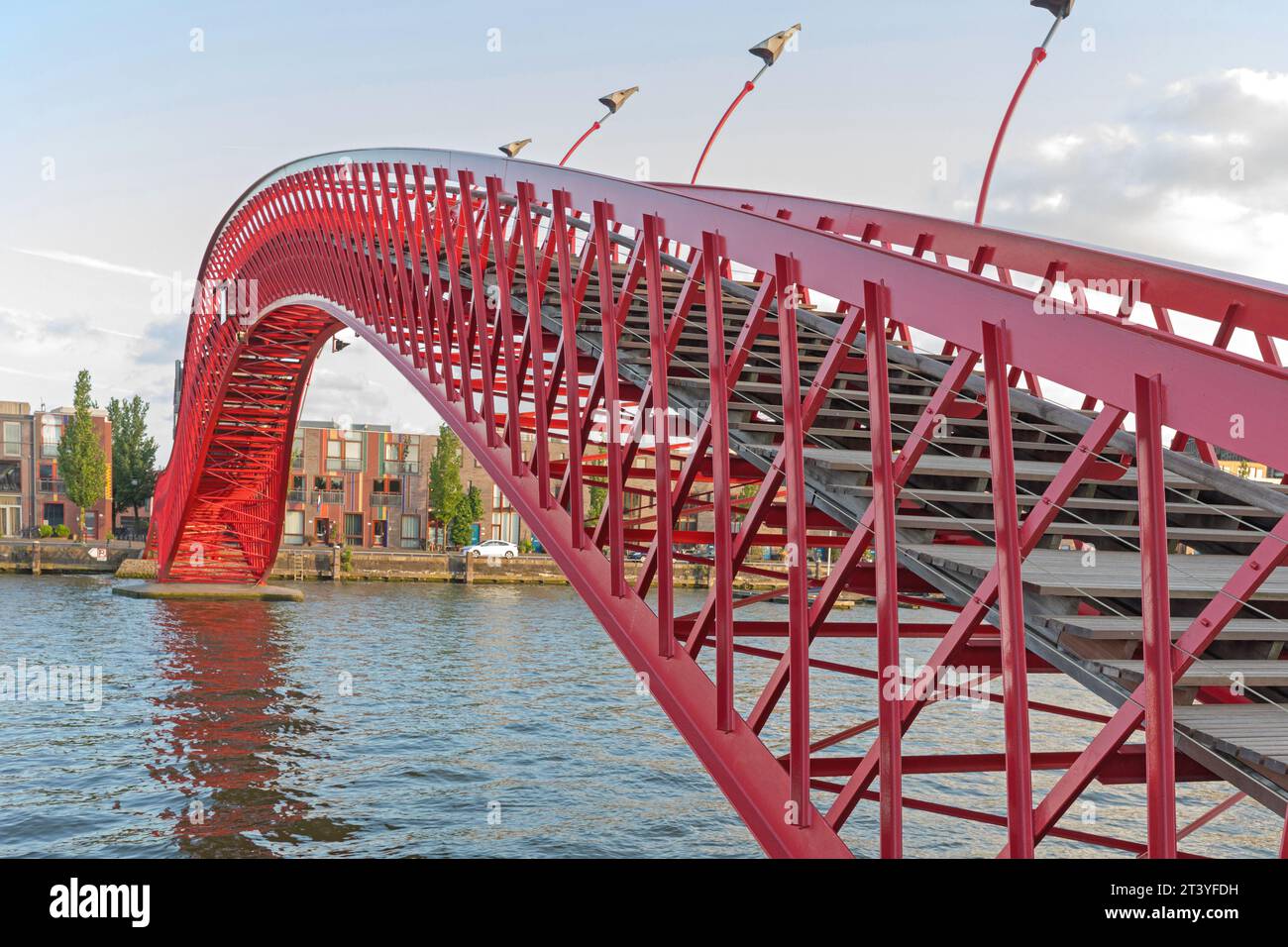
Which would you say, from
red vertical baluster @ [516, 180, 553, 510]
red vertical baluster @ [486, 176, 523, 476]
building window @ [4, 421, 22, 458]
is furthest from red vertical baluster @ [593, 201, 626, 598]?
building window @ [4, 421, 22, 458]

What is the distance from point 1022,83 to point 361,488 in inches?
3033

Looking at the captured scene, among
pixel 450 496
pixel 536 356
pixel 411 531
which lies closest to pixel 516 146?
pixel 536 356

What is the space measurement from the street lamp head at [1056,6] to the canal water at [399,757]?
34.9ft

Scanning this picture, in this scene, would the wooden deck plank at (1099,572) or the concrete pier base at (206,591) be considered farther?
the concrete pier base at (206,591)

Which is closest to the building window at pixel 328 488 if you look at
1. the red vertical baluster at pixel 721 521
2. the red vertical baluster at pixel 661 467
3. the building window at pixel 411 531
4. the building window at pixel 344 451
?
the building window at pixel 344 451

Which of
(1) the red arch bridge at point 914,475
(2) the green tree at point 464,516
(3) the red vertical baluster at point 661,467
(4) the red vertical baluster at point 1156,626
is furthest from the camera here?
(2) the green tree at point 464,516

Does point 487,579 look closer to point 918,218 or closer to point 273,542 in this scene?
point 273,542

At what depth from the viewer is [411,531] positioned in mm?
88438

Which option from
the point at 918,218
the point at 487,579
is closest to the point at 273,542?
the point at 487,579

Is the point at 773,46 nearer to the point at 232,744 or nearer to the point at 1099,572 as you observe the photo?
the point at 1099,572

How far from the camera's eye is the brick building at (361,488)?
84.3 m

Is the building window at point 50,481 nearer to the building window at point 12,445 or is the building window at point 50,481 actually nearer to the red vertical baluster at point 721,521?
the building window at point 12,445

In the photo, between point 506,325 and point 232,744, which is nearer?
point 506,325

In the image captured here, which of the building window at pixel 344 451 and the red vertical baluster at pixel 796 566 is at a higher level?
the building window at pixel 344 451
